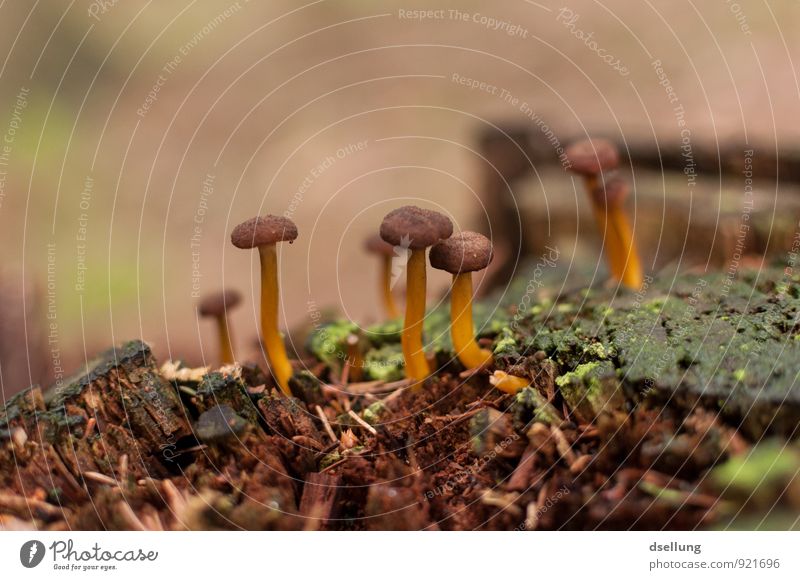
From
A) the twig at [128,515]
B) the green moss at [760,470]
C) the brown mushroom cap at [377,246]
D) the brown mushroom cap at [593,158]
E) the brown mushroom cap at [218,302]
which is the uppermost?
the brown mushroom cap at [593,158]

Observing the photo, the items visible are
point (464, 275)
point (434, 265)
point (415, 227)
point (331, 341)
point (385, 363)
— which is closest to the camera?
point (415, 227)

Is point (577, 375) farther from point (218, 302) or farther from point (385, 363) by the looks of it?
point (218, 302)

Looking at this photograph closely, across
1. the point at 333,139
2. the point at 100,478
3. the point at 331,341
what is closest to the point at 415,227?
the point at 331,341

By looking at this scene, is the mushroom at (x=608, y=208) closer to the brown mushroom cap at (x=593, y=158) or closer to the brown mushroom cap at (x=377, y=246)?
the brown mushroom cap at (x=593, y=158)

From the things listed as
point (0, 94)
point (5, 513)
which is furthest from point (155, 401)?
point (0, 94)

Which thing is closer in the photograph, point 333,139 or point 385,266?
point 385,266

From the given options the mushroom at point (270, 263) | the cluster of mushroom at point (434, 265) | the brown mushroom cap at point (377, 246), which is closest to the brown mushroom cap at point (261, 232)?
the mushroom at point (270, 263)
